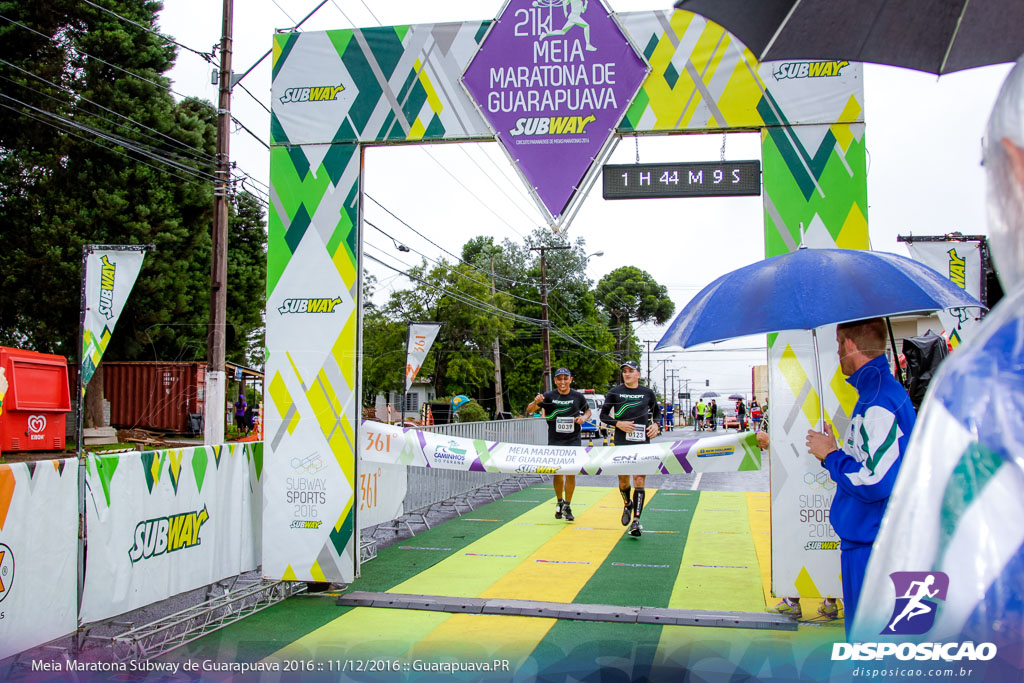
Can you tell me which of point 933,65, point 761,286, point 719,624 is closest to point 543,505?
point 719,624

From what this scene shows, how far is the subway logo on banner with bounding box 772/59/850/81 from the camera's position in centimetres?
605

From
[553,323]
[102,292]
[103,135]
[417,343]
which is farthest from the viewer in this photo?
[553,323]

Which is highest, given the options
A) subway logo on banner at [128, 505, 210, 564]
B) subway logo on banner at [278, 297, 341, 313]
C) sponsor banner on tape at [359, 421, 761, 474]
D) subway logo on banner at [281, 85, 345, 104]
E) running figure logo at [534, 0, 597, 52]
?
running figure logo at [534, 0, 597, 52]

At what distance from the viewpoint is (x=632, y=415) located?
9305 mm

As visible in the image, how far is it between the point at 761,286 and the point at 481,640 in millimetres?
2975

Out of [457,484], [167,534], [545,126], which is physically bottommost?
[457,484]

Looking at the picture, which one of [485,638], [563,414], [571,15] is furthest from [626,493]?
[571,15]

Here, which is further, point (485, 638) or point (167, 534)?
point (167, 534)

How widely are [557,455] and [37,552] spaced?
3833 millimetres

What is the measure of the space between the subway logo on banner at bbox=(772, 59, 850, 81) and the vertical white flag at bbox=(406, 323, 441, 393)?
27.9 ft

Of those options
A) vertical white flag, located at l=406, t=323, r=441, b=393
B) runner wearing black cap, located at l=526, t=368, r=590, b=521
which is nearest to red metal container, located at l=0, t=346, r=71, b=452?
vertical white flag, located at l=406, t=323, r=441, b=393

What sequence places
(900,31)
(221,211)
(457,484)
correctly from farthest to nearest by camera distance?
1. (221,211)
2. (457,484)
3. (900,31)

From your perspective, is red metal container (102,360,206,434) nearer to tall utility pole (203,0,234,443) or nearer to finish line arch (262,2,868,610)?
tall utility pole (203,0,234,443)

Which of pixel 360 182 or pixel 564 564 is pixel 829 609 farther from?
pixel 360 182
